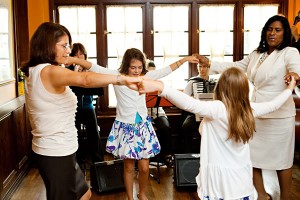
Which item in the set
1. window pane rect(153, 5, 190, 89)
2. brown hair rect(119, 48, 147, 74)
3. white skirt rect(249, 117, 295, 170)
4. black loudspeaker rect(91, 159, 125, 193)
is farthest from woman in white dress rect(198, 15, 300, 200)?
window pane rect(153, 5, 190, 89)

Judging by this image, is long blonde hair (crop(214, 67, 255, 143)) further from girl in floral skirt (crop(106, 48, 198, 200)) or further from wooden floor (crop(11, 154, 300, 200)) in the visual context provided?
wooden floor (crop(11, 154, 300, 200))

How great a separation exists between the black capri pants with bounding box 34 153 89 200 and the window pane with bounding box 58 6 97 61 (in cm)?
346

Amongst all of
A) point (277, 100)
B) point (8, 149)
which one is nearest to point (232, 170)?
point (277, 100)

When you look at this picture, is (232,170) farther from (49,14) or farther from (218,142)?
(49,14)

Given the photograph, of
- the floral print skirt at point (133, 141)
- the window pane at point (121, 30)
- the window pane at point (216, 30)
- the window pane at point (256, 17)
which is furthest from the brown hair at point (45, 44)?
the window pane at point (256, 17)

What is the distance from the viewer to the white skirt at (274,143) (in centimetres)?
297

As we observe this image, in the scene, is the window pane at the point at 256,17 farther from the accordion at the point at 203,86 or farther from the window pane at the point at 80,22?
the window pane at the point at 80,22

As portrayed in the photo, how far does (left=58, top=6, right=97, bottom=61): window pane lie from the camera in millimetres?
5410

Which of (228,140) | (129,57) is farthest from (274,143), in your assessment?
(129,57)

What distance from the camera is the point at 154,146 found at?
10.8 ft

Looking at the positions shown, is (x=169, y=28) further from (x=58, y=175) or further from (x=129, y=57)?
(x=58, y=175)

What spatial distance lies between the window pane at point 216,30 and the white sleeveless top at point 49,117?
12.2 feet

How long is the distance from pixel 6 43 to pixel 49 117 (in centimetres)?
225

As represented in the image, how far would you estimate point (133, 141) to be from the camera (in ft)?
10.5
